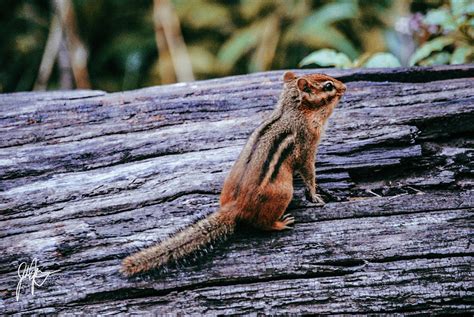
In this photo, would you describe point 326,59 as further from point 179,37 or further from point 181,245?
point 179,37

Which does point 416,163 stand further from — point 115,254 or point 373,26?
point 373,26

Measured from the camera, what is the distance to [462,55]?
4109mm

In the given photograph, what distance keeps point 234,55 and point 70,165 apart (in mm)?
4760

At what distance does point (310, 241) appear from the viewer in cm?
274

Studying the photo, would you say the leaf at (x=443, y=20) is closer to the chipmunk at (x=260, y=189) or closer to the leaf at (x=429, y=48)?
the leaf at (x=429, y=48)

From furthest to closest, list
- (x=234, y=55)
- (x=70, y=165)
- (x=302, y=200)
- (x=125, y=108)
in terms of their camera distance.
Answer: (x=234, y=55) < (x=125, y=108) < (x=70, y=165) < (x=302, y=200)

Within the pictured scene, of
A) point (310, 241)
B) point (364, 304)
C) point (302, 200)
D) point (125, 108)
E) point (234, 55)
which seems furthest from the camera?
point (234, 55)

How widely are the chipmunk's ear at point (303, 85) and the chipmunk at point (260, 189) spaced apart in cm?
2

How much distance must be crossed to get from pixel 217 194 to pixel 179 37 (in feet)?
17.3

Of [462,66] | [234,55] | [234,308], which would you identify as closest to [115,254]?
[234,308]

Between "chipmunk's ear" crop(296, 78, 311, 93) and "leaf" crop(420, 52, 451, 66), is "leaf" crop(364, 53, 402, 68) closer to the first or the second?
"leaf" crop(420, 52, 451, 66)

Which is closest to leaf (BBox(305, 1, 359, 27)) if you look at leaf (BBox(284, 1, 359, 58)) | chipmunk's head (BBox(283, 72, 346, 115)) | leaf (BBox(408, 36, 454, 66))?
leaf (BBox(284, 1, 359, 58))

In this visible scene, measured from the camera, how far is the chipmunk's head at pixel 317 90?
305cm

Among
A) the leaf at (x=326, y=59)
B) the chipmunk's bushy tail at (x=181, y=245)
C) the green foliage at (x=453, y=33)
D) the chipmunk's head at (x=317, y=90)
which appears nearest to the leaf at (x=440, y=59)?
the green foliage at (x=453, y=33)
